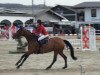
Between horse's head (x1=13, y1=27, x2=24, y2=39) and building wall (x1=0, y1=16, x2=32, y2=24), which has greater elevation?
horse's head (x1=13, y1=27, x2=24, y2=39)

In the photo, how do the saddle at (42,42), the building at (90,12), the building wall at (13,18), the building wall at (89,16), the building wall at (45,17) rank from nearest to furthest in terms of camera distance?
1. the saddle at (42,42)
2. the building wall at (89,16)
3. the building at (90,12)
4. the building wall at (13,18)
5. the building wall at (45,17)

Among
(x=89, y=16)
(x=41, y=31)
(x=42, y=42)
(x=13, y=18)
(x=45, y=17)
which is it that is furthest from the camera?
(x=45, y=17)

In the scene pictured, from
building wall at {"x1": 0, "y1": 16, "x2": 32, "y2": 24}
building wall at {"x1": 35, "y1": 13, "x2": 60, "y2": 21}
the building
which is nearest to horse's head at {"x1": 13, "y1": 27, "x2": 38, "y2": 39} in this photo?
the building

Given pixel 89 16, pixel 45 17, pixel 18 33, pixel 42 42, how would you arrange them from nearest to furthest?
1. pixel 18 33
2. pixel 42 42
3. pixel 89 16
4. pixel 45 17

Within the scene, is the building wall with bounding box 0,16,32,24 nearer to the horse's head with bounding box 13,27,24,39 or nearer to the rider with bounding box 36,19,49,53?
the rider with bounding box 36,19,49,53

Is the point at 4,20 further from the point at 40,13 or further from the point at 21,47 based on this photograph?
the point at 21,47

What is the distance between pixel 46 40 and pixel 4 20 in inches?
2679

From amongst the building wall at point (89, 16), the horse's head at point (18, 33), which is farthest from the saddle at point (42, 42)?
the building wall at point (89, 16)

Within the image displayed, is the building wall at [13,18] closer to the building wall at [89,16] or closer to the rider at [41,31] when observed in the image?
the building wall at [89,16]

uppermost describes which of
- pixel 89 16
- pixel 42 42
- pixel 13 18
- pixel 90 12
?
pixel 42 42

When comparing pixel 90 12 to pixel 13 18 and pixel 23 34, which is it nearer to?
pixel 13 18

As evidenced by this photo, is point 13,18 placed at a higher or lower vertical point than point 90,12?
lower

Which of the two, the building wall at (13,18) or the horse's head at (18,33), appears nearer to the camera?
the horse's head at (18,33)

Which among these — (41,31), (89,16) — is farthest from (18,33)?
(89,16)
